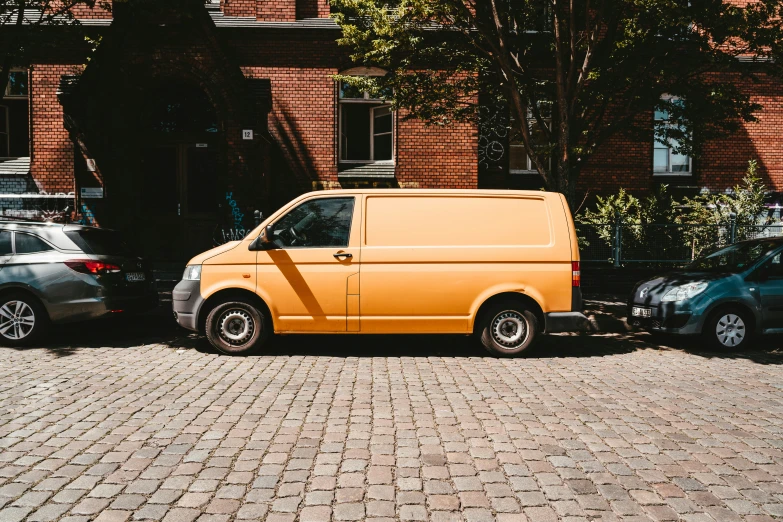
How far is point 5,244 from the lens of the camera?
9039 millimetres

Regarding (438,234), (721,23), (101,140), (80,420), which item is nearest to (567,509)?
→ (80,420)

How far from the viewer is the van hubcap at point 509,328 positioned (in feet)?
27.6

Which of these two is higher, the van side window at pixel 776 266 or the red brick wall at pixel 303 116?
the red brick wall at pixel 303 116

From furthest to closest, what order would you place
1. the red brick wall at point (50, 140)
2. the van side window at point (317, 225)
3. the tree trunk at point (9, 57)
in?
the red brick wall at point (50, 140) → the tree trunk at point (9, 57) → the van side window at point (317, 225)

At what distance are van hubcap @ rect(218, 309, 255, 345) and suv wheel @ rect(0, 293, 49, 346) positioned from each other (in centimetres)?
250

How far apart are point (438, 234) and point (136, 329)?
5.17 m

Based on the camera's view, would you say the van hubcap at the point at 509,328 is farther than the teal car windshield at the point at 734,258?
No

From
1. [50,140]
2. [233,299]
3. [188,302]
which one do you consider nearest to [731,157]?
[233,299]

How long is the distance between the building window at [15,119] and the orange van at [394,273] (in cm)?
1192

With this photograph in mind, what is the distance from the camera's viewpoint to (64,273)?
28.9ft

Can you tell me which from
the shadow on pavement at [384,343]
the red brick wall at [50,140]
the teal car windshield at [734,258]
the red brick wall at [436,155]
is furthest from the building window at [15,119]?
the teal car windshield at [734,258]

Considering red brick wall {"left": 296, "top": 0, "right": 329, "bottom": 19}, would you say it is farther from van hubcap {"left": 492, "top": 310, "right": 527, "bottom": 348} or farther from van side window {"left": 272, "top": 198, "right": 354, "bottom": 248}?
van hubcap {"left": 492, "top": 310, "right": 527, "bottom": 348}

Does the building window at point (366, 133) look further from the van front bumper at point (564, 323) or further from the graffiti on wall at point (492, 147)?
the van front bumper at point (564, 323)

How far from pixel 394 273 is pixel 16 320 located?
492 cm
